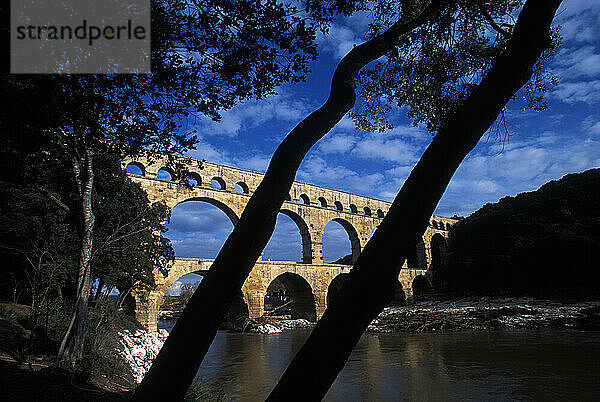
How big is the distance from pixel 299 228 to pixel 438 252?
17275 millimetres

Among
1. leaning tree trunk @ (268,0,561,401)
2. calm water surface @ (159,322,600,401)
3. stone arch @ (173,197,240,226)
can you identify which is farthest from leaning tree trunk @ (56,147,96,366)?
stone arch @ (173,197,240,226)

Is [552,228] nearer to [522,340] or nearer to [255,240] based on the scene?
[522,340]

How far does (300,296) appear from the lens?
23469mm

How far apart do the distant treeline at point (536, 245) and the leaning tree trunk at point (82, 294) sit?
2176 cm

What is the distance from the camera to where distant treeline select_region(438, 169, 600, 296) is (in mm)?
19964

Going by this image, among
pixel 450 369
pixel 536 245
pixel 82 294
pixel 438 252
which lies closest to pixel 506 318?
pixel 536 245

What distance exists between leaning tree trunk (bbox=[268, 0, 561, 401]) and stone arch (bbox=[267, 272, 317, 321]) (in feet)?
67.3

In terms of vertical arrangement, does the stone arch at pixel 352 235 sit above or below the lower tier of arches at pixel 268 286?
above

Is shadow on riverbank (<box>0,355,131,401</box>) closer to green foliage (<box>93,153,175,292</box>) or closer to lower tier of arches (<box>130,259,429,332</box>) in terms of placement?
green foliage (<box>93,153,175,292</box>)

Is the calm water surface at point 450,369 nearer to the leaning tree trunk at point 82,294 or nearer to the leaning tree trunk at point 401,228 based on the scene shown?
the leaning tree trunk at point 82,294

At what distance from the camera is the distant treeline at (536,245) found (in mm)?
19964

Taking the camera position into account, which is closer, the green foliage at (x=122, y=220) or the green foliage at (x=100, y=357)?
the green foliage at (x=100, y=357)

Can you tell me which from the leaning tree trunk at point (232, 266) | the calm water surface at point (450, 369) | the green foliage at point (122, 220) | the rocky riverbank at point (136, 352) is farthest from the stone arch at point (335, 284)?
the leaning tree trunk at point (232, 266)

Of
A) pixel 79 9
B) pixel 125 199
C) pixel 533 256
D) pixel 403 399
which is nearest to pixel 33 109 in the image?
pixel 79 9
